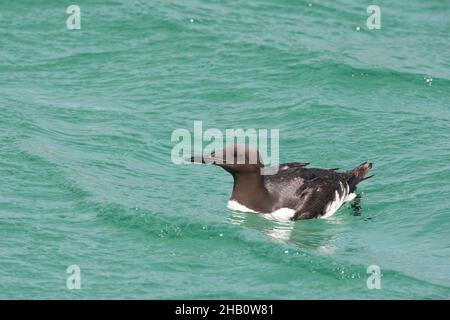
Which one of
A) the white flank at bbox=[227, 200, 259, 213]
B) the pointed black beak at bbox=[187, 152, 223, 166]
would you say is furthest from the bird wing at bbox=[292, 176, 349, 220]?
the pointed black beak at bbox=[187, 152, 223, 166]

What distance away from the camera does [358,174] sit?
1428 centimetres

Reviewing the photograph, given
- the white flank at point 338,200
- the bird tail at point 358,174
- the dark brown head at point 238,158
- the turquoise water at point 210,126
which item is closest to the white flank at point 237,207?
the turquoise water at point 210,126

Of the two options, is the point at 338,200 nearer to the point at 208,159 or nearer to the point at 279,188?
the point at 279,188

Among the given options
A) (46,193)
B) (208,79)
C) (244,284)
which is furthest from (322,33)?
(244,284)

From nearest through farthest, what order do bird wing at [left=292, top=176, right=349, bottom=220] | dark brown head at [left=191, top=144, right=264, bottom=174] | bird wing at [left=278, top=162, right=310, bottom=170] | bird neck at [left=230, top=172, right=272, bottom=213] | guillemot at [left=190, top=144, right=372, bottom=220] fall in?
dark brown head at [left=191, top=144, right=264, bottom=174] → guillemot at [left=190, top=144, right=372, bottom=220] → bird neck at [left=230, top=172, right=272, bottom=213] → bird wing at [left=292, top=176, right=349, bottom=220] → bird wing at [left=278, top=162, right=310, bottom=170]

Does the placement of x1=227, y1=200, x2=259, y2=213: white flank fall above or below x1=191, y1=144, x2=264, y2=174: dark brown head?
below

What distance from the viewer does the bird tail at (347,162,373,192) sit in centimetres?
1414

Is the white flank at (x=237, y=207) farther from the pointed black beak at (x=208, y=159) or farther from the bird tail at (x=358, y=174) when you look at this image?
the bird tail at (x=358, y=174)

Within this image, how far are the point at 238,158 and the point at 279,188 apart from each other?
Answer: 0.70 meters

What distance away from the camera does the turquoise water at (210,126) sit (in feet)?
38.5

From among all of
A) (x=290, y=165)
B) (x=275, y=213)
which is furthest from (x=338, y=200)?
(x=275, y=213)

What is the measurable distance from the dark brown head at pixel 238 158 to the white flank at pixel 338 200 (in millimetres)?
1048

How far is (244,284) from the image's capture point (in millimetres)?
11383

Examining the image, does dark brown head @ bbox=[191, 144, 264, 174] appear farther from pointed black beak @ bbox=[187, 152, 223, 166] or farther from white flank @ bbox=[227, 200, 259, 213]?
white flank @ bbox=[227, 200, 259, 213]
